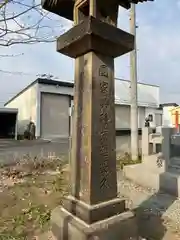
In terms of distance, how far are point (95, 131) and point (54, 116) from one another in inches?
805

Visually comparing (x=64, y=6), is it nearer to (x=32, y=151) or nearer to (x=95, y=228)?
(x=95, y=228)

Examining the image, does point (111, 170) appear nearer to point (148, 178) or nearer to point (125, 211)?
point (125, 211)

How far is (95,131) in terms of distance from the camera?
10.1ft

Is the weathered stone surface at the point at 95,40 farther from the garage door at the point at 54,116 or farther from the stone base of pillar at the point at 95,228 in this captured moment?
the garage door at the point at 54,116

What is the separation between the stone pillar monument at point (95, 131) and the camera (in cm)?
300

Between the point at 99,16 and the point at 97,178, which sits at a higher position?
the point at 99,16

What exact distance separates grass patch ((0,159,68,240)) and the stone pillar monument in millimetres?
740

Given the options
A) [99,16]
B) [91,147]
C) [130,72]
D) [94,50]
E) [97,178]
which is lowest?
[97,178]

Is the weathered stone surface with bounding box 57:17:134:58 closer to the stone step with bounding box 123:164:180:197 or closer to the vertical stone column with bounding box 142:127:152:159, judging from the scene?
the stone step with bounding box 123:164:180:197

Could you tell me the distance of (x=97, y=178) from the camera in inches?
121

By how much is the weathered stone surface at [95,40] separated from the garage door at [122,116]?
24.3 m

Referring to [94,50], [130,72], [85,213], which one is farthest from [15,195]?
[130,72]

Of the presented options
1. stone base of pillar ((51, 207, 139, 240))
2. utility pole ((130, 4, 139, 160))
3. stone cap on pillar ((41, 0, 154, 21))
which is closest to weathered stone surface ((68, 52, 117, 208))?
stone base of pillar ((51, 207, 139, 240))

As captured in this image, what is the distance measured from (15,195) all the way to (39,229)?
Answer: 178cm
